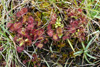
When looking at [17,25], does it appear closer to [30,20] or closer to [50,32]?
[30,20]

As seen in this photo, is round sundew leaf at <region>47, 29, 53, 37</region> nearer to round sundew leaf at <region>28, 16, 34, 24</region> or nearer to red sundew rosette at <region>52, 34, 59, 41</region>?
red sundew rosette at <region>52, 34, 59, 41</region>

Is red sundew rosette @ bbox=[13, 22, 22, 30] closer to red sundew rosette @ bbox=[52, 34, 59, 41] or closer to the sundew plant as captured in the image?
the sundew plant

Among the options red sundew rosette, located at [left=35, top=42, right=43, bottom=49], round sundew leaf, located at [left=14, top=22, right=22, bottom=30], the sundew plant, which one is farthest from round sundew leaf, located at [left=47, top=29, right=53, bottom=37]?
round sundew leaf, located at [left=14, top=22, right=22, bottom=30]

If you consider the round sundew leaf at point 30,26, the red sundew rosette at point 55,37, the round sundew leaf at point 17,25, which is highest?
the round sundew leaf at point 17,25

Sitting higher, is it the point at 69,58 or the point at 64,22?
the point at 64,22

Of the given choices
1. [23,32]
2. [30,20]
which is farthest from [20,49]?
[30,20]

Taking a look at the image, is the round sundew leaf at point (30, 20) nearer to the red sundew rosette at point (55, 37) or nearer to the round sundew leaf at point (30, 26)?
the round sundew leaf at point (30, 26)

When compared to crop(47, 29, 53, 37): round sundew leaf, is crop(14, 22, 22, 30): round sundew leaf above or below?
above

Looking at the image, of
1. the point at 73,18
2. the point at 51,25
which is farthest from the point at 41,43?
the point at 73,18

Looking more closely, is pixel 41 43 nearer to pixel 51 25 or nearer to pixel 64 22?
pixel 51 25

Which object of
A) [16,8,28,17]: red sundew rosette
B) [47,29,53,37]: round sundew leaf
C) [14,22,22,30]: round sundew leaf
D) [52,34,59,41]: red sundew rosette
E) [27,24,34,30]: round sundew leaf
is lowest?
[52,34,59,41]: red sundew rosette

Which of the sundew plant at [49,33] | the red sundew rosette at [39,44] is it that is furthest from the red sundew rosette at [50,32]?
the red sundew rosette at [39,44]
